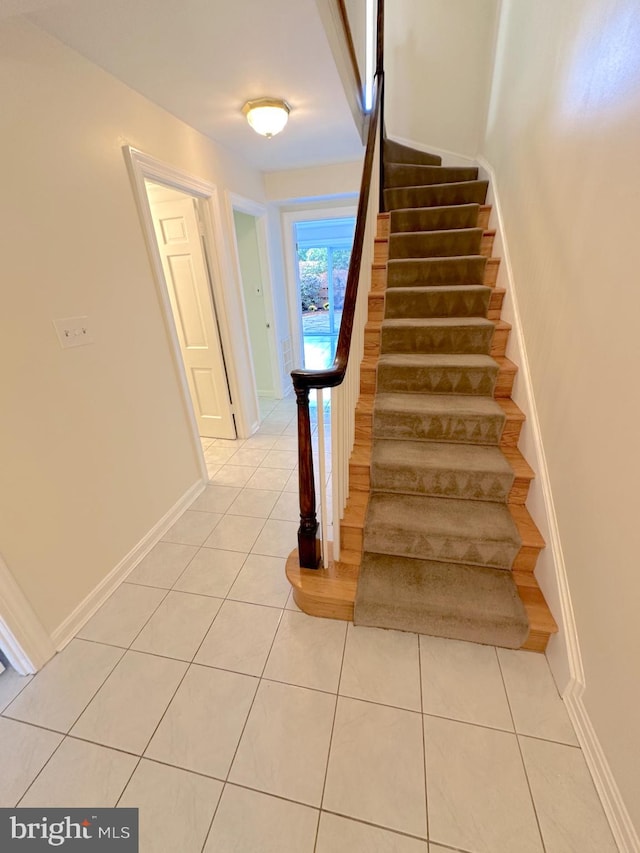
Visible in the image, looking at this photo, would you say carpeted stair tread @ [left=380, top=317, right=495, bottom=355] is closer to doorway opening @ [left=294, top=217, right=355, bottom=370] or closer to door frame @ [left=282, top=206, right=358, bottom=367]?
door frame @ [left=282, top=206, right=358, bottom=367]

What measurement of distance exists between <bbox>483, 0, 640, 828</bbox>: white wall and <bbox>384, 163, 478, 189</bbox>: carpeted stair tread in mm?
1151

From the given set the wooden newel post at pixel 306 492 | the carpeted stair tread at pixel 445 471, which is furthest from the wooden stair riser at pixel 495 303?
the wooden newel post at pixel 306 492

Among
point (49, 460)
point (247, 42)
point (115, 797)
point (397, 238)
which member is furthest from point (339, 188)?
point (115, 797)

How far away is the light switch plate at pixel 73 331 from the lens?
1404 mm

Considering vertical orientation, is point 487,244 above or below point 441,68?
below

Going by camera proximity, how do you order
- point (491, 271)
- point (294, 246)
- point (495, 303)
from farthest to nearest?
point (294, 246) → point (491, 271) → point (495, 303)

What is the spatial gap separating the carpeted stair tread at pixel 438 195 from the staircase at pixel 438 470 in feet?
0.89

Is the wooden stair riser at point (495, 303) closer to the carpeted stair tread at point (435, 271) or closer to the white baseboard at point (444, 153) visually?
the carpeted stair tread at point (435, 271)

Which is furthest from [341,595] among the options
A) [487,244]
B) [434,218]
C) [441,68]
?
[441,68]

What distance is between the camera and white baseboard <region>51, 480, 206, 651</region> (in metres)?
1.45

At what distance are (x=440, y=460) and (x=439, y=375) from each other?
0.53 m

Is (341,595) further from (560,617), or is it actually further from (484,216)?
(484,216)

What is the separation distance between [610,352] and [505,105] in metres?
2.36

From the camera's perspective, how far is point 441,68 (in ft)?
10.2
